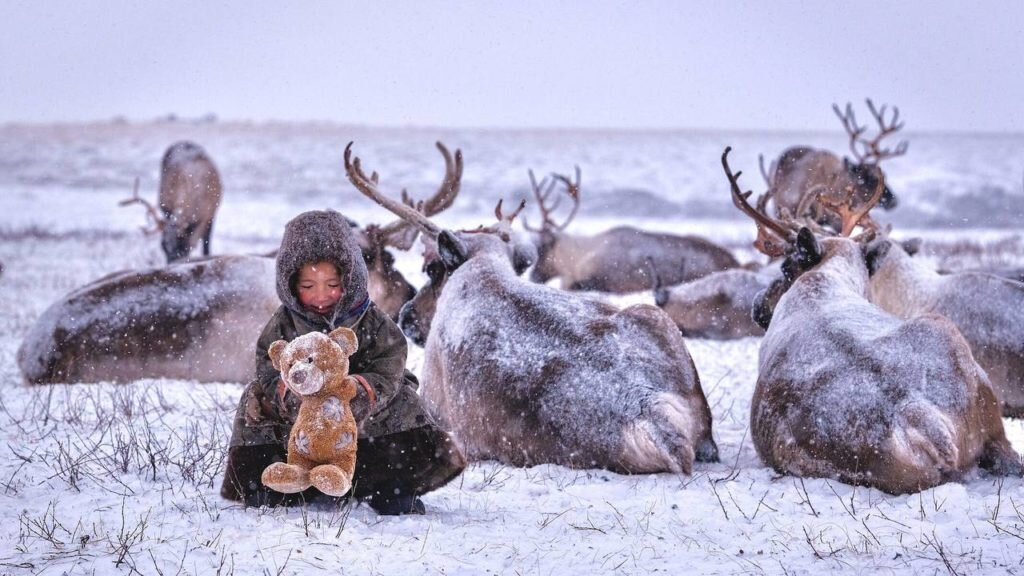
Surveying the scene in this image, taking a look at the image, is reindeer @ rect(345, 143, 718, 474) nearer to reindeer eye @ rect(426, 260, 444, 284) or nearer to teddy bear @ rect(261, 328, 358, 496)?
reindeer eye @ rect(426, 260, 444, 284)

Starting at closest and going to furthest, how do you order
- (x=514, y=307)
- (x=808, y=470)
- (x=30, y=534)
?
(x=30, y=534) < (x=808, y=470) < (x=514, y=307)

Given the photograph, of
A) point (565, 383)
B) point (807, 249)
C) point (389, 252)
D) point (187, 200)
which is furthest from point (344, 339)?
point (187, 200)

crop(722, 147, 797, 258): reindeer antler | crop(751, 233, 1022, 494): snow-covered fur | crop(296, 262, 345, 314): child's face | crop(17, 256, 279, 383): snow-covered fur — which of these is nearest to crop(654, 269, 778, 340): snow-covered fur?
crop(722, 147, 797, 258): reindeer antler

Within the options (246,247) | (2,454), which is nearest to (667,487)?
(2,454)

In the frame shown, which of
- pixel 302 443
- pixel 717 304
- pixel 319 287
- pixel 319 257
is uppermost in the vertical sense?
pixel 319 257

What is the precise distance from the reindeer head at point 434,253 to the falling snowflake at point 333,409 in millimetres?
2415

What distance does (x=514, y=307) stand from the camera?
15.9 feet

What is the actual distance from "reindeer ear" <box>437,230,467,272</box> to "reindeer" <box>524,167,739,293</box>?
20.2ft

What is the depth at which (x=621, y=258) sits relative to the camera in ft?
40.6

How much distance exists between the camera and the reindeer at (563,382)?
4168 mm

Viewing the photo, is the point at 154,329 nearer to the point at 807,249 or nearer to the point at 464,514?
the point at 464,514

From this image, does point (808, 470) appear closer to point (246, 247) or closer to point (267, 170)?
point (246, 247)

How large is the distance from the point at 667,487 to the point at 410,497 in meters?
1.03

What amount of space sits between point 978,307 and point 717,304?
9.67 feet
